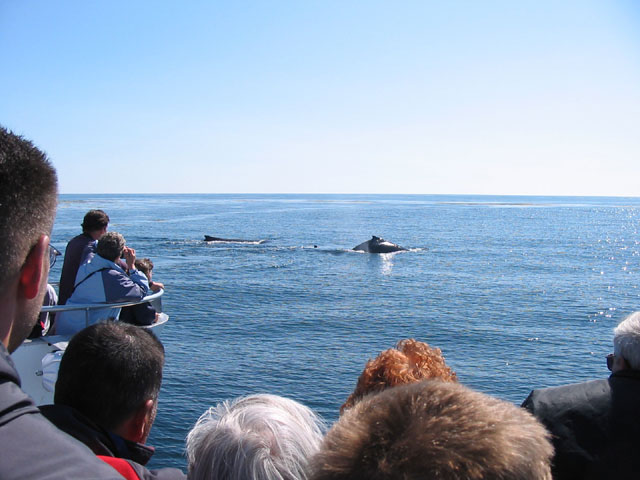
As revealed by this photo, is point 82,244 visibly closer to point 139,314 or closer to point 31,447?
point 139,314

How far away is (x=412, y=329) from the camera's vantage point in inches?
1184

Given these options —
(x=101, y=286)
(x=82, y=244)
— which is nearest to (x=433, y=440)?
(x=101, y=286)

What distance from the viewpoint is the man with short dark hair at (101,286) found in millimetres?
7598

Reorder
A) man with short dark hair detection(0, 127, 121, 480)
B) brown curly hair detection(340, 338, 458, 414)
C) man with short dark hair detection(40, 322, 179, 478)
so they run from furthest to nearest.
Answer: brown curly hair detection(340, 338, 458, 414), man with short dark hair detection(40, 322, 179, 478), man with short dark hair detection(0, 127, 121, 480)

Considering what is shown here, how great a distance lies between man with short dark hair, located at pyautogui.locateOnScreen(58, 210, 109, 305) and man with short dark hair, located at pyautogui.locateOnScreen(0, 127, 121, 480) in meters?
6.25

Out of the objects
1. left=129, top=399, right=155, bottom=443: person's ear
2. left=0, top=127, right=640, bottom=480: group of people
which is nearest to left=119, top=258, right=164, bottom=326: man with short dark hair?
left=0, top=127, right=640, bottom=480: group of people

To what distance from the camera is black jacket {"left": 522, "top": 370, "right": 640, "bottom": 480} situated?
135 inches

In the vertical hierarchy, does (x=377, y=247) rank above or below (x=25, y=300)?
below

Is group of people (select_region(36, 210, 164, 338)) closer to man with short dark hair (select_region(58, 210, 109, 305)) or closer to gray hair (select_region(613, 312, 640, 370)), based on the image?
man with short dark hair (select_region(58, 210, 109, 305))

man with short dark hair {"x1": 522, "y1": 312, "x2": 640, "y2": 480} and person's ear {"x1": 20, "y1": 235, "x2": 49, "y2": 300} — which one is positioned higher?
person's ear {"x1": 20, "y1": 235, "x2": 49, "y2": 300}

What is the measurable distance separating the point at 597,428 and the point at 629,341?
667 millimetres

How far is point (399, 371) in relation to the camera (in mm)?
3654

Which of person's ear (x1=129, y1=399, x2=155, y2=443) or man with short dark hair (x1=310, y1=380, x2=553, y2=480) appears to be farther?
person's ear (x1=129, y1=399, x2=155, y2=443)

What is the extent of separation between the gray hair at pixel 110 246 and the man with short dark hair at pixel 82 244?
1.79 feet
